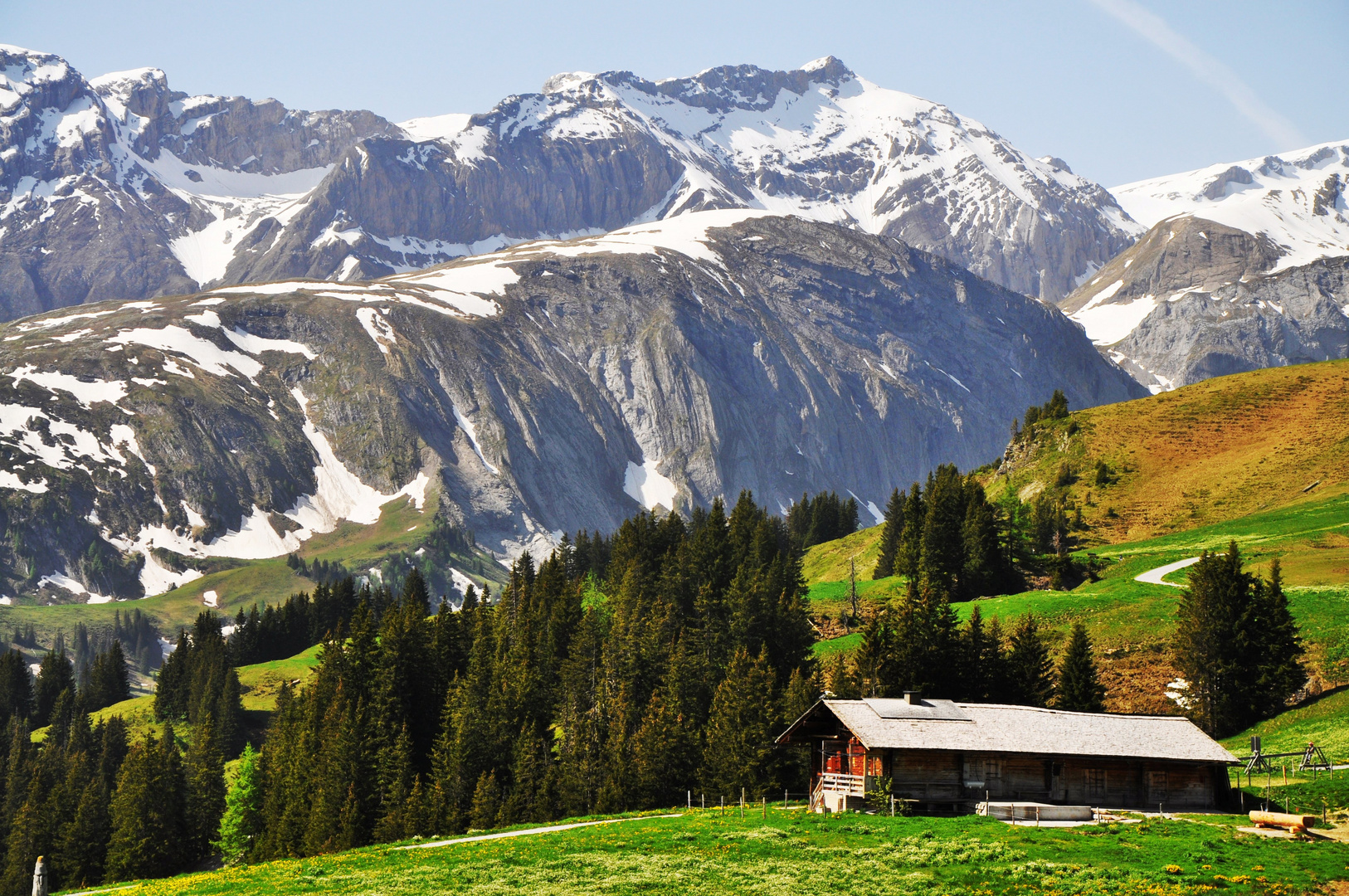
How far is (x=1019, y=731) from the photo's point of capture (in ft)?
171

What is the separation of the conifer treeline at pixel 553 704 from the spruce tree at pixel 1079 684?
14.1m

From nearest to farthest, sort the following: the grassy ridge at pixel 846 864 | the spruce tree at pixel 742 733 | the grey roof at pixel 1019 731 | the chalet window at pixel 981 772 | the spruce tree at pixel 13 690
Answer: the grassy ridge at pixel 846 864, the grey roof at pixel 1019 731, the chalet window at pixel 981 772, the spruce tree at pixel 742 733, the spruce tree at pixel 13 690

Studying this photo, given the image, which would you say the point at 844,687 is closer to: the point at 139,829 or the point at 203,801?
the point at 139,829

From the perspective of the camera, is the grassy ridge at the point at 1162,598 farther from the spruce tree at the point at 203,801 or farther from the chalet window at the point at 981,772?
the spruce tree at the point at 203,801

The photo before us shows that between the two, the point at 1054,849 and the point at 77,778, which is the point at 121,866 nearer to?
the point at 77,778

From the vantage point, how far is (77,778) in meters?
113

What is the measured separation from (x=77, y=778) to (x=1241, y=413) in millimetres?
121930

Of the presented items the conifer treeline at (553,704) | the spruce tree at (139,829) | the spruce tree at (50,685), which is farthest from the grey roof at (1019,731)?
the spruce tree at (50,685)

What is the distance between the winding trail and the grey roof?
36015mm

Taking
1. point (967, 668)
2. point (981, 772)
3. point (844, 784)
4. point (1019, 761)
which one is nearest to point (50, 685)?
point (967, 668)

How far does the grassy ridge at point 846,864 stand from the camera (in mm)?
35250

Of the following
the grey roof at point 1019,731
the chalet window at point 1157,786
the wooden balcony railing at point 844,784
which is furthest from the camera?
the chalet window at point 1157,786

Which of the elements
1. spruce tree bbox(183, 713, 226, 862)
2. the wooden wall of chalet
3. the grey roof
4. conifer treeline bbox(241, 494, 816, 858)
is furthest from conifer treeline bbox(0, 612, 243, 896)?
the wooden wall of chalet

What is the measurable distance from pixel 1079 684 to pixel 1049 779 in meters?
14.9
